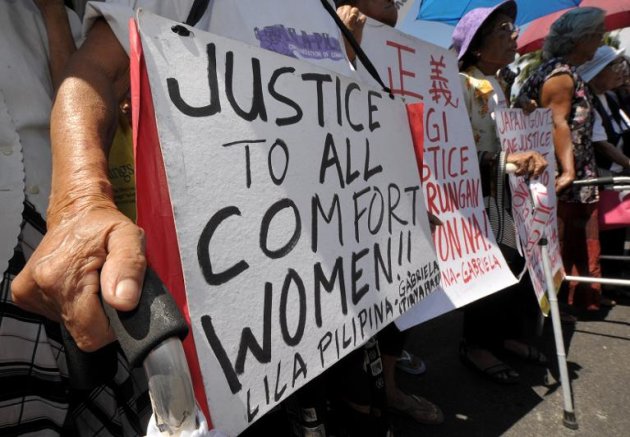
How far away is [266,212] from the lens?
2.31ft

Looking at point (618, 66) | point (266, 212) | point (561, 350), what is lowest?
point (561, 350)

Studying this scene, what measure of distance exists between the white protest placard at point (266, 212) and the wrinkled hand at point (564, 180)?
7.29 feet

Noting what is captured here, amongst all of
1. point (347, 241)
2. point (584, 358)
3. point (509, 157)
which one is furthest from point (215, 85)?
point (584, 358)

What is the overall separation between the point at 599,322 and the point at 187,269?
132 inches

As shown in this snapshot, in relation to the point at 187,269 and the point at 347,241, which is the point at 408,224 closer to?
the point at 347,241

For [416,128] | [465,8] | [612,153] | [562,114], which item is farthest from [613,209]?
[465,8]

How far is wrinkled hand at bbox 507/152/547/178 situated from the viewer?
6.32ft

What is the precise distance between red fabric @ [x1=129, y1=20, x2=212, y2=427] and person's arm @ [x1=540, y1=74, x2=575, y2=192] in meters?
2.75

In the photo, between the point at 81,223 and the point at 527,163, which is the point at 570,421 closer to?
the point at 527,163

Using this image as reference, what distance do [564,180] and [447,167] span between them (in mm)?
1476

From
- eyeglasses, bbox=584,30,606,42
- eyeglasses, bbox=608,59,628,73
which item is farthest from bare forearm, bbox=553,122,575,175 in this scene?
eyeglasses, bbox=608,59,628,73

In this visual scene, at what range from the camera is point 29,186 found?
32.8 inches

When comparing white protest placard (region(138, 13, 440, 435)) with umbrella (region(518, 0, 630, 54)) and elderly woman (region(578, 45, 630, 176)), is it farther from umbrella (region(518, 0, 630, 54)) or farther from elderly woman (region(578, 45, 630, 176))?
umbrella (region(518, 0, 630, 54))

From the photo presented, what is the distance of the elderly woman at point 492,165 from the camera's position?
196 centimetres
